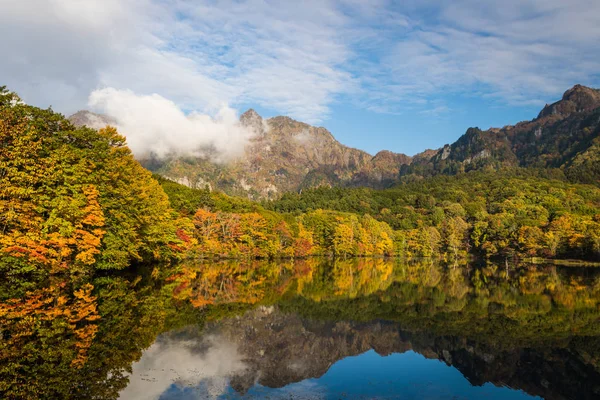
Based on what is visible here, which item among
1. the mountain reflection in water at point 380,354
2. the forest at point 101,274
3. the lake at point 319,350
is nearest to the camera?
the lake at point 319,350

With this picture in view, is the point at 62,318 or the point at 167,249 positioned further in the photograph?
the point at 167,249

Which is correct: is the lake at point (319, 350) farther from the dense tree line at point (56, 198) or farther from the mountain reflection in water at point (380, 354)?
the dense tree line at point (56, 198)

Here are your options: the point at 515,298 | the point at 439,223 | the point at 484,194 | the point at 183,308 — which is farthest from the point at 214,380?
the point at 484,194

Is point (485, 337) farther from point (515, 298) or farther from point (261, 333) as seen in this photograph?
point (515, 298)

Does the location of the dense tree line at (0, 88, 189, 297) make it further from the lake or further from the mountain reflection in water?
the mountain reflection in water

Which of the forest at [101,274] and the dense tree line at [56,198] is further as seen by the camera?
the dense tree line at [56,198]

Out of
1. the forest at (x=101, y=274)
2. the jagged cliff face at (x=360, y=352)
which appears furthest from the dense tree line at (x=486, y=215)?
the jagged cliff face at (x=360, y=352)

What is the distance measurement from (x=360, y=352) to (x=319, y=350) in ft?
6.11

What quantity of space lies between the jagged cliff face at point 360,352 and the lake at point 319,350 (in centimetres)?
6

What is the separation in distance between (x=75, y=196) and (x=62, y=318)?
1614 cm

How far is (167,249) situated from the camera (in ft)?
187

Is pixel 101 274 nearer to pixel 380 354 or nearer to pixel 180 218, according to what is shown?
pixel 180 218

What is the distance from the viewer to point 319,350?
17359 millimetres

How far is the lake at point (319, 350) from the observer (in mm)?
12224
